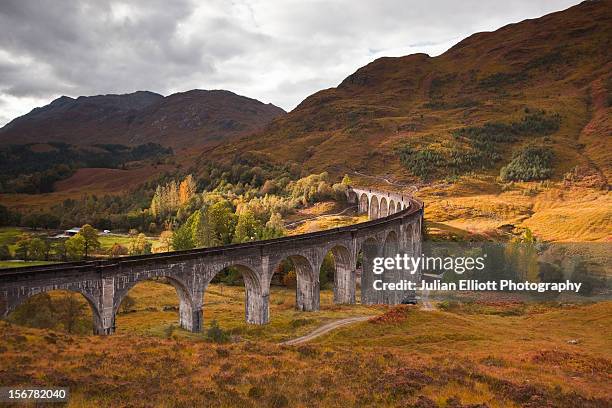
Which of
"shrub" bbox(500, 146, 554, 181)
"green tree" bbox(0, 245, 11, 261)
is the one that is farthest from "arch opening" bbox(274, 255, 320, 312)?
"shrub" bbox(500, 146, 554, 181)

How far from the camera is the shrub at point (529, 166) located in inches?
5639

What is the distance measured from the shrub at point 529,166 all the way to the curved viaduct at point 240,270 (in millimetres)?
89076

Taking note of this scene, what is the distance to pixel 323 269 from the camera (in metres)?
77.3

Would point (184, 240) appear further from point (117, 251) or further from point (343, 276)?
point (343, 276)

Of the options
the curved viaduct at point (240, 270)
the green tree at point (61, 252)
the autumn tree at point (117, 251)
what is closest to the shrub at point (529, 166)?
the curved viaduct at point (240, 270)

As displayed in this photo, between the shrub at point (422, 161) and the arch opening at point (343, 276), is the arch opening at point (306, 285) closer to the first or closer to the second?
the arch opening at point (343, 276)

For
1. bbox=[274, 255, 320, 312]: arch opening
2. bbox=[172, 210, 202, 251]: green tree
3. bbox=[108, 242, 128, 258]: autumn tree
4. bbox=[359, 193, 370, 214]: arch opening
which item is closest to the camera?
bbox=[274, 255, 320, 312]: arch opening

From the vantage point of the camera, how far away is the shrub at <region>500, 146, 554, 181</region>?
14323 centimetres

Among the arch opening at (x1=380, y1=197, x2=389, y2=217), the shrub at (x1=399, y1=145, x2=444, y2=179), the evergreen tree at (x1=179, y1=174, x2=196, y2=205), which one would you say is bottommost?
the arch opening at (x1=380, y1=197, x2=389, y2=217)

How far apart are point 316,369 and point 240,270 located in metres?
22.3

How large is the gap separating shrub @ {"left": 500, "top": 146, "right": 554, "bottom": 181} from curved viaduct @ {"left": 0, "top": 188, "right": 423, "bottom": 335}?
8908cm

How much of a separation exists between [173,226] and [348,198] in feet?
180

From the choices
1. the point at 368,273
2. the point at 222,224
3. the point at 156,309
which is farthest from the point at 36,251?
the point at 368,273

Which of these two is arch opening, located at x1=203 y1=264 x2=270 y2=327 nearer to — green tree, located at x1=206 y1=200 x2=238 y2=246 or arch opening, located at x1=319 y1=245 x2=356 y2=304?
green tree, located at x1=206 y1=200 x2=238 y2=246
